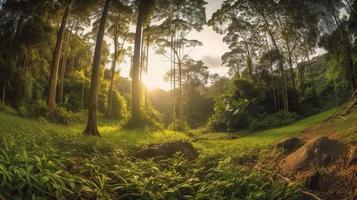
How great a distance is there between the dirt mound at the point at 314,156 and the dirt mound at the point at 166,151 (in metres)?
2.52

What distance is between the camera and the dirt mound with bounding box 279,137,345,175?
20.0 ft

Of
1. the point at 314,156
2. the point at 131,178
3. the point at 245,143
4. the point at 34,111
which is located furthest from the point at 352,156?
the point at 34,111

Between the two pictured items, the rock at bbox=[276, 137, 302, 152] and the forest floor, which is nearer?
the forest floor

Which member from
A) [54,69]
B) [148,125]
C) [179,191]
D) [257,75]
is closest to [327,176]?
[179,191]

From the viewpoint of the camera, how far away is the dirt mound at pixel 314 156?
6.10 metres

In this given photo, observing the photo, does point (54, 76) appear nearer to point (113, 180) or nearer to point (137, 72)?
point (137, 72)

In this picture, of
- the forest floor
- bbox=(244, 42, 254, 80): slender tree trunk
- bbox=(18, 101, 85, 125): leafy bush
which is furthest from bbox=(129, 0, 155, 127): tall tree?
bbox=(244, 42, 254, 80): slender tree trunk

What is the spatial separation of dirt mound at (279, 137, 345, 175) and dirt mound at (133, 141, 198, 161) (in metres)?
2.52

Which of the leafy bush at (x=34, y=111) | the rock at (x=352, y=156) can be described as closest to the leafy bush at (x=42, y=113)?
the leafy bush at (x=34, y=111)

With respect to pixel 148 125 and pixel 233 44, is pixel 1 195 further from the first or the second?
pixel 233 44

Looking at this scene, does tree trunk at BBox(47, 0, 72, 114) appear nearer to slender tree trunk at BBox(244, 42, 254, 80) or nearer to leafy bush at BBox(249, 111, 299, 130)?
leafy bush at BBox(249, 111, 299, 130)

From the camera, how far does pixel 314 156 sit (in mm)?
6289

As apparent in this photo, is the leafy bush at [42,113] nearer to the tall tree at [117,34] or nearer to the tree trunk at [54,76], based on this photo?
the tree trunk at [54,76]

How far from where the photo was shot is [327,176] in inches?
219
